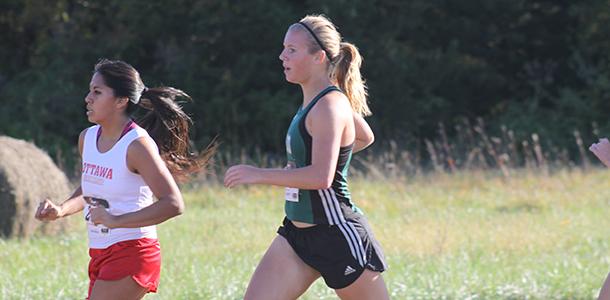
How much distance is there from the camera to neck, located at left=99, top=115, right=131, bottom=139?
16.9 feet

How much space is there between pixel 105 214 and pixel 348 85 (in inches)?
51.2

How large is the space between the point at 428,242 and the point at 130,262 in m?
6.21

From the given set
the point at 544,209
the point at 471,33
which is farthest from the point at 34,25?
the point at 544,209

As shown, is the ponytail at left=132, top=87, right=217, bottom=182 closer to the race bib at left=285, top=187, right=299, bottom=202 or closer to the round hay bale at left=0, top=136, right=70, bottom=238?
the race bib at left=285, top=187, right=299, bottom=202

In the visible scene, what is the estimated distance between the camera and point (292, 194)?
16.8 feet

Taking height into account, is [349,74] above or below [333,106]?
above

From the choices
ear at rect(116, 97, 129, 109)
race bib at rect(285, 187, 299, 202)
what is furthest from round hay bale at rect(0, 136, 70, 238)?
race bib at rect(285, 187, 299, 202)

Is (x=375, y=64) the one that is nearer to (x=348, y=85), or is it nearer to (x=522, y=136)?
(x=522, y=136)

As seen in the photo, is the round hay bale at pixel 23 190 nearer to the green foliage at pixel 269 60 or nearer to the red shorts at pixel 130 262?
the red shorts at pixel 130 262

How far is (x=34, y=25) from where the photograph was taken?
77.3ft

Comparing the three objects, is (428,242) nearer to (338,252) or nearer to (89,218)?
(338,252)

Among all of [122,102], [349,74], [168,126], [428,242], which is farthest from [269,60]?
[122,102]

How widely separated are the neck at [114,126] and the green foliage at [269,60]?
16.7 metres

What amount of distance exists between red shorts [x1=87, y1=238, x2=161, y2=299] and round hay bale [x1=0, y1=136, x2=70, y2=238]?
6.51m
